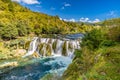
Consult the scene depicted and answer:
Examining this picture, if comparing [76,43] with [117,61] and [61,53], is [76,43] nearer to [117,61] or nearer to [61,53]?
[61,53]

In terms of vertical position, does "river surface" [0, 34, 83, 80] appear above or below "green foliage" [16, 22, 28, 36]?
below

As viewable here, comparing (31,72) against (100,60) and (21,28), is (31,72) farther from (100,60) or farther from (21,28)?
(21,28)

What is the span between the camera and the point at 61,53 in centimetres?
4419

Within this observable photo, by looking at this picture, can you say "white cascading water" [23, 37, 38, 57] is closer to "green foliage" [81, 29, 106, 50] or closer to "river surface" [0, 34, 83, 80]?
"river surface" [0, 34, 83, 80]

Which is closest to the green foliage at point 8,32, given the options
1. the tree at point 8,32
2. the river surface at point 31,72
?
the tree at point 8,32

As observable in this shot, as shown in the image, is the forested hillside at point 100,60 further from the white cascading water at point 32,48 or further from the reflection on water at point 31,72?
the white cascading water at point 32,48

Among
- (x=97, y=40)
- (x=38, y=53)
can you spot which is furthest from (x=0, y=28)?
(x=97, y=40)

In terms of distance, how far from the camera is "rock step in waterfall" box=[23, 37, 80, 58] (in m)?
43.9

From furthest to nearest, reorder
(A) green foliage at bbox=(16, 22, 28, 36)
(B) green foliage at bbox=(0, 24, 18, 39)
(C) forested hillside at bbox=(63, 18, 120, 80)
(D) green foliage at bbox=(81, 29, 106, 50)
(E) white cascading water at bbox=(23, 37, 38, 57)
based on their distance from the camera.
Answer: (A) green foliage at bbox=(16, 22, 28, 36), (B) green foliage at bbox=(0, 24, 18, 39), (E) white cascading water at bbox=(23, 37, 38, 57), (D) green foliage at bbox=(81, 29, 106, 50), (C) forested hillside at bbox=(63, 18, 120, 80)

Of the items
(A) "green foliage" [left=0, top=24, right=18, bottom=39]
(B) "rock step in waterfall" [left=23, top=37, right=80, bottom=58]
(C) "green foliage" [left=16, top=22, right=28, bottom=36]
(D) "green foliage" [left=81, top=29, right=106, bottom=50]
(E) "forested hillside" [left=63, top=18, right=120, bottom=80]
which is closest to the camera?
(E) "forested hillside" [left=63, top=18, right=120, bottom=80]

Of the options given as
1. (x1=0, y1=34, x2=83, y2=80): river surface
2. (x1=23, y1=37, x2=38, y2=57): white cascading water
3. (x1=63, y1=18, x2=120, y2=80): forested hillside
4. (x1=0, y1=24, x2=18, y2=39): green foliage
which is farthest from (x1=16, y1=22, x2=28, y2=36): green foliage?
(x1=63, y1=18, x2=120, y2=80): forested hillside

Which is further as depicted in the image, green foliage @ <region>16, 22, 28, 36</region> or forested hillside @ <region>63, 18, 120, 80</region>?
green foliage @ <region>16, 22, 28, 36</region>

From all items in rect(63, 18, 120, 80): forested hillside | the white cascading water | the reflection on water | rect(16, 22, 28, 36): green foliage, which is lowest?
the reflection on water

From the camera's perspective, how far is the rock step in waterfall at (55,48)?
4391cm
